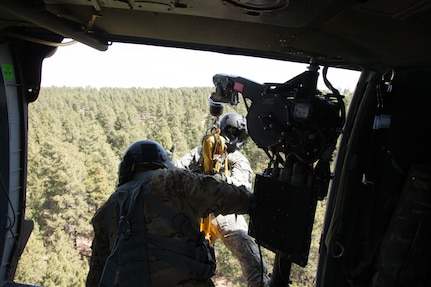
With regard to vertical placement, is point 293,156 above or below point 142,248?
above

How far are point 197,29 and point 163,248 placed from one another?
1.44m

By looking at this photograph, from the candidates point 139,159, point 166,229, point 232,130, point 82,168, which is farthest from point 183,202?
point 82,168

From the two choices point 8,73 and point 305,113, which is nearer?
point 305,113

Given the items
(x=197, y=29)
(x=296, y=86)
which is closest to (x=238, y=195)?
(x=296, y=86)

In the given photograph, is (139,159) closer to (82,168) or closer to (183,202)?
(183,202)

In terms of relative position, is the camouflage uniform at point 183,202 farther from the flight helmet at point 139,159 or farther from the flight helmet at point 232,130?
the flight helmet at point 232,130

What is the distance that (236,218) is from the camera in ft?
14.4

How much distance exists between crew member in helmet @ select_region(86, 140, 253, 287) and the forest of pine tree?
31.2 ft

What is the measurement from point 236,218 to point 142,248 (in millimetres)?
2245

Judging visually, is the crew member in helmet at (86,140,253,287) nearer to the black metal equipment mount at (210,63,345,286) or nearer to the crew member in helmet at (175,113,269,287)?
the black metal equipment mount at (210,63,345,286)

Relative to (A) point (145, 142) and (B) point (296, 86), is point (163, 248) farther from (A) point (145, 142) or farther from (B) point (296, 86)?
(B) point (296, 86)

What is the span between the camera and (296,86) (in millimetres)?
2266

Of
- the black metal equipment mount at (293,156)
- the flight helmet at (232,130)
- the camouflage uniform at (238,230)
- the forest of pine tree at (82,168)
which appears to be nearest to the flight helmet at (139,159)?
the black metal equipment mount at (293,156)

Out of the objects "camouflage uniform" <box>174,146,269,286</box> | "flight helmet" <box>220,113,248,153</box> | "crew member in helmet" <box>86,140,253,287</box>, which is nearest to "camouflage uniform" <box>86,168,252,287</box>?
"crew member in helmet" <box>86,140,253,287</box>
